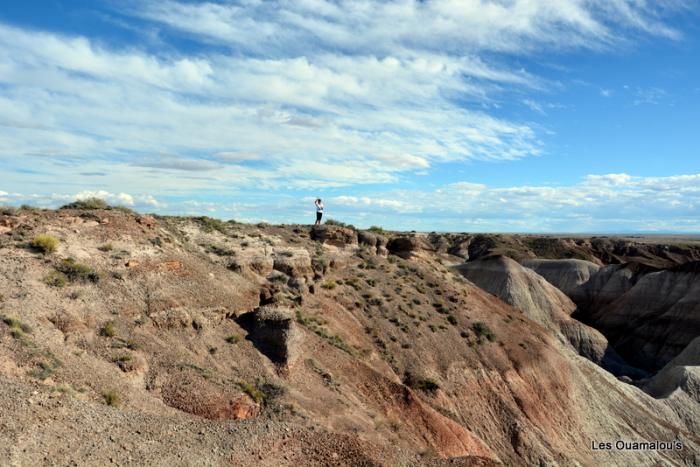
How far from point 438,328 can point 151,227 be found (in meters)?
16.8

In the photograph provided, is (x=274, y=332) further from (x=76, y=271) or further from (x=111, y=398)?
(x=111, y=398)

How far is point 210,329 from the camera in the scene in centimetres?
1828

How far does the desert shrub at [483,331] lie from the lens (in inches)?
1214

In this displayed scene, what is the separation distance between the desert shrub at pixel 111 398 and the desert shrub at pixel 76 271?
5645mm

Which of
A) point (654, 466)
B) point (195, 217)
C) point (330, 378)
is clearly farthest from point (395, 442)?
point (654, 466)

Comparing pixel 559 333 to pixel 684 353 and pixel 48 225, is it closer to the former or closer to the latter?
pixel 684 353

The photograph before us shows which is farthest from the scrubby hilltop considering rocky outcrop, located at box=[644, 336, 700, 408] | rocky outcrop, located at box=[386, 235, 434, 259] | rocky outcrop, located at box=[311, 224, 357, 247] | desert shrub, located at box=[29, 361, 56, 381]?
rocky outcrop, located at box=[386, 235, 434, 259]

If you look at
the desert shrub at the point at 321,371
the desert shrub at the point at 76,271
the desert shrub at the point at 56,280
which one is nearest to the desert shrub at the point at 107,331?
the desert shrub at the point at 56,280

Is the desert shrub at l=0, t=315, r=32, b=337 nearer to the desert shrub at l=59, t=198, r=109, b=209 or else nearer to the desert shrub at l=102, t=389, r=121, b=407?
the desert shrub at l=102, t=389, r=121, b=407

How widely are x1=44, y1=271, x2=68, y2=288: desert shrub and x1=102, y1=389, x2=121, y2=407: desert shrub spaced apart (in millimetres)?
5269

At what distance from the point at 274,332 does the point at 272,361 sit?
128 cm

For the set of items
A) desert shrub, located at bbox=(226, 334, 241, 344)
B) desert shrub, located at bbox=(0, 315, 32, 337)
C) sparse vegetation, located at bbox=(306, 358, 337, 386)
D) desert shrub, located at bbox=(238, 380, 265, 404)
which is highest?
desert shrub, located at bbox=(0, 315, 32, 337)

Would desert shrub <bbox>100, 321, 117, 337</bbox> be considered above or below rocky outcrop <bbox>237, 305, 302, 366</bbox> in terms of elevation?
above

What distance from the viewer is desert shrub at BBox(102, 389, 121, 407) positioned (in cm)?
1210
